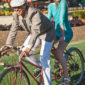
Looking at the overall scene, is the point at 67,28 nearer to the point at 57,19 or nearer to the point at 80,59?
the point at 57,19

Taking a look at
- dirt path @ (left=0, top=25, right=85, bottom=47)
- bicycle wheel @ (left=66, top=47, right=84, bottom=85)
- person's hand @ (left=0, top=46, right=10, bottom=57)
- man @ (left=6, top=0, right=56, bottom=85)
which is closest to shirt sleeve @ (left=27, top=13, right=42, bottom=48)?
man @ (left=6, top=0, right=56, bottom=85)

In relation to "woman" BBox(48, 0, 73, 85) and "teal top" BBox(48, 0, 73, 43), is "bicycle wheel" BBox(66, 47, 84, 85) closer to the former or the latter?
"woman" BBox(48, 0, 73, 85)

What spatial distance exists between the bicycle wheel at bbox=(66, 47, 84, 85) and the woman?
0.40 m

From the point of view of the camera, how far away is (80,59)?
649 cm

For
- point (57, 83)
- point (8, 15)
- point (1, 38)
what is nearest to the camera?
point (57, 83)

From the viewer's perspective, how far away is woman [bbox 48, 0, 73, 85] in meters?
5.43

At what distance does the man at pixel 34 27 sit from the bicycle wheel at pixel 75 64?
1.10 m

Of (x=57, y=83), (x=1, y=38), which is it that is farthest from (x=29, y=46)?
(x=1, y=38)

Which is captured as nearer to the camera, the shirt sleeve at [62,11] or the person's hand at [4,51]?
the person's hand at [4,51]

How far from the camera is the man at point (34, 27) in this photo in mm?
4600

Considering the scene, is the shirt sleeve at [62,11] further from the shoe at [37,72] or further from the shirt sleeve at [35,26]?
the shoe at [37,72]

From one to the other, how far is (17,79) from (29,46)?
536 millimetres

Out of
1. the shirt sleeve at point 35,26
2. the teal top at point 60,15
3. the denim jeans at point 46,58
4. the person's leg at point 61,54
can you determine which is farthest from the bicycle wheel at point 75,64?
the shirt sleeve at point 35,26

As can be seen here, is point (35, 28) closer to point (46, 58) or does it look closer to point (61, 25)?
point (46, 58)
